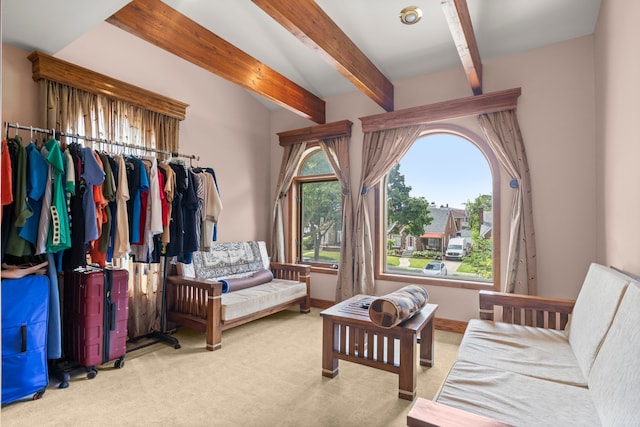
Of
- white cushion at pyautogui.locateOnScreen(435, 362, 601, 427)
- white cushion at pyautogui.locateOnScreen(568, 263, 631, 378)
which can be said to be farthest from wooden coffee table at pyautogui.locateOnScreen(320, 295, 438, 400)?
white cushion at pyautogui.locateOnScreen(568, 263, 631, 378)

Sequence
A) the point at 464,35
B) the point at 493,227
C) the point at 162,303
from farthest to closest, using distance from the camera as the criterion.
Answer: the point at 493,227, the point at 162,303, the point at 464,35

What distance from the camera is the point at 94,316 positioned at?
2.70 metres

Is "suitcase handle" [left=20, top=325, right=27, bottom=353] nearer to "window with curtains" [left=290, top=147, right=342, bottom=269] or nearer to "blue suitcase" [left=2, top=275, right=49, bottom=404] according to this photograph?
"blue suitcase" [left=2, top=275, right=49, bottom=404]

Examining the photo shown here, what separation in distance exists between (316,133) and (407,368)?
3205 millimetres

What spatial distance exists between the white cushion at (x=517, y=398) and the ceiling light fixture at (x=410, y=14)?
2.74 meters

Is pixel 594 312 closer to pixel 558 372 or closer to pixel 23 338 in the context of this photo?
pixel 558 372

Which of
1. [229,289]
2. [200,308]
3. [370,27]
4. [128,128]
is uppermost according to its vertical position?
[370,27]

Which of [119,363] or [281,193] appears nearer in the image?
[119,363]

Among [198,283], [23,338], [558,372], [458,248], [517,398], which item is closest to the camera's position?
[517,398]

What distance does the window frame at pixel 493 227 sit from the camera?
3.68 metres

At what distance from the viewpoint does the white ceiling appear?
8.17 feet

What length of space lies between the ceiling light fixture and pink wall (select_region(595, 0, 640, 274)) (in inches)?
53.3

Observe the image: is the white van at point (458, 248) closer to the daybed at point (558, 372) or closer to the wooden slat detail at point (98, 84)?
the daybed at point (558, 372)

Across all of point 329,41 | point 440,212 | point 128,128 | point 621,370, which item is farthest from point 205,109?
point 621,370
